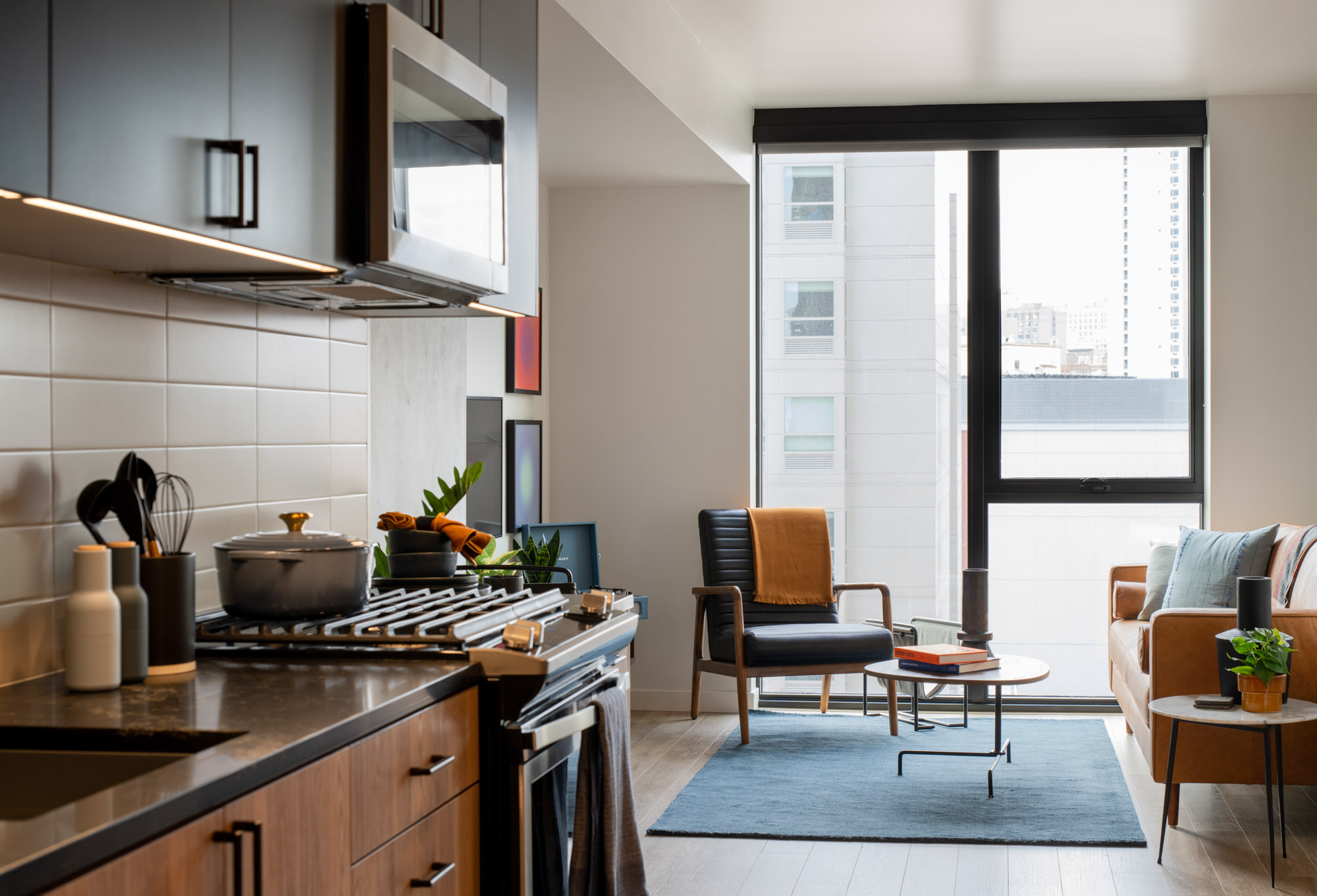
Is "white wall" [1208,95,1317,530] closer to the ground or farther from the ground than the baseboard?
farther from the ground

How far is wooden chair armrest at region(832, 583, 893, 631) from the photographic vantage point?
516 centimetres

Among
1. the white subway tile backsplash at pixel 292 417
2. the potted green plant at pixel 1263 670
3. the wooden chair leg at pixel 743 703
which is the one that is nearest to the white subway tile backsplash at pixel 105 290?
the white subway tile backsplash at pixel 292 417

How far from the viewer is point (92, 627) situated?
1.75 m

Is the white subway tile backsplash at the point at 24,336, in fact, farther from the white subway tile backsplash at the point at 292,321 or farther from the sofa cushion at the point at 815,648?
the sofa cushion at the point at 815,648

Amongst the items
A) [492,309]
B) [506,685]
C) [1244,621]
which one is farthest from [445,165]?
[1244,621]

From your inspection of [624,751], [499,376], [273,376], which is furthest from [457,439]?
[624,751]

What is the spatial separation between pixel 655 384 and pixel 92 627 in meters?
4.01

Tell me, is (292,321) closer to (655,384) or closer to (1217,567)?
(655,384)

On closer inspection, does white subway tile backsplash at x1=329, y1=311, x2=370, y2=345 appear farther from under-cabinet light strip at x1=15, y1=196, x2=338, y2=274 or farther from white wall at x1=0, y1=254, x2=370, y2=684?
under-cabinet light strip at x1=15, y1=196, x2=338, y2=274

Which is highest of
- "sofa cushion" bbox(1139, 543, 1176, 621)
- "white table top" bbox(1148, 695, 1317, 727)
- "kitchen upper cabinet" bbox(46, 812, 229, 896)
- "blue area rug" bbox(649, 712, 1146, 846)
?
"kitchen upper cabinet" bbox(46, 812, 229, 896)

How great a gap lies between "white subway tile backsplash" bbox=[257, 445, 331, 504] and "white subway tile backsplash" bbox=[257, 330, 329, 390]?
0.14 m

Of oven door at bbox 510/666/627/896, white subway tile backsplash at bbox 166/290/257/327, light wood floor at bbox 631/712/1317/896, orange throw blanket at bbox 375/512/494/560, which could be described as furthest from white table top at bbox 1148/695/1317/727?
white subway tile backsplash at bbox 166/290/257/327

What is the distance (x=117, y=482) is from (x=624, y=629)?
3.43 feet

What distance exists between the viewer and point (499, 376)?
4.88m
